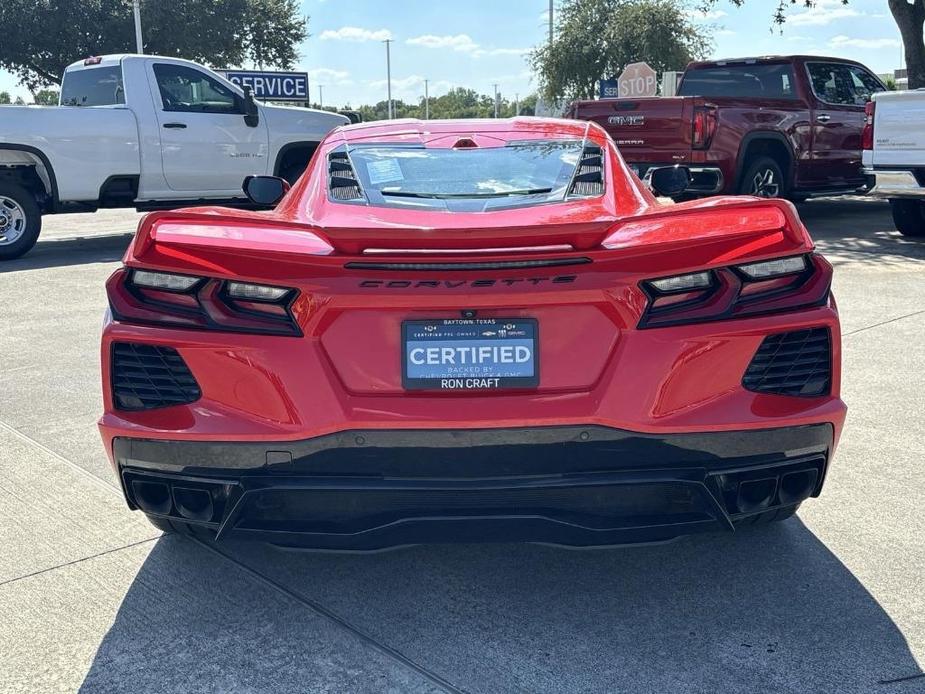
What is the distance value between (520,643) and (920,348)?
14.6 feet

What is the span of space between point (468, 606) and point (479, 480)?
623mm

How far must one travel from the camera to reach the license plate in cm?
264

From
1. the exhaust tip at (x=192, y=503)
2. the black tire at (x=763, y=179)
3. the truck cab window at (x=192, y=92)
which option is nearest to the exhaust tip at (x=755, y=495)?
the exhaust tip at (x=192, y=503)

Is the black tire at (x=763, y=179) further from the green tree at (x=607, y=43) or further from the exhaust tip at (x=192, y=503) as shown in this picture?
the green tree at (x=607, y=43)

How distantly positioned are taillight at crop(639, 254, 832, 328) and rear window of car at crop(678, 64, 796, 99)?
10.4m

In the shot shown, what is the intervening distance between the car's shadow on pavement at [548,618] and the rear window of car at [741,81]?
10.0 metres

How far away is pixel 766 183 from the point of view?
475 inches

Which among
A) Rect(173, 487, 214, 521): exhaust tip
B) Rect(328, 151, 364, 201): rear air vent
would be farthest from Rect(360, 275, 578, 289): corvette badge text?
Rect(328, 151, 364, 201): rear air vent

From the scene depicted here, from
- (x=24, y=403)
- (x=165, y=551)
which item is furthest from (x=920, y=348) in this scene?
(x=24, y=403)

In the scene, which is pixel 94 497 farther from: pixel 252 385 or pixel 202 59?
pixel 202 59

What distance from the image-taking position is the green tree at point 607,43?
34.0 metres

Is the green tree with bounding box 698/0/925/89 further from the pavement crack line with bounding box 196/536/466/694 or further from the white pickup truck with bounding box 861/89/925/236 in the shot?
the pavement crack line with bounding box 196/536/466/694

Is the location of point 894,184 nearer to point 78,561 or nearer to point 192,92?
point 192,92

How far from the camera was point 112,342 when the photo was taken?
2818mm
